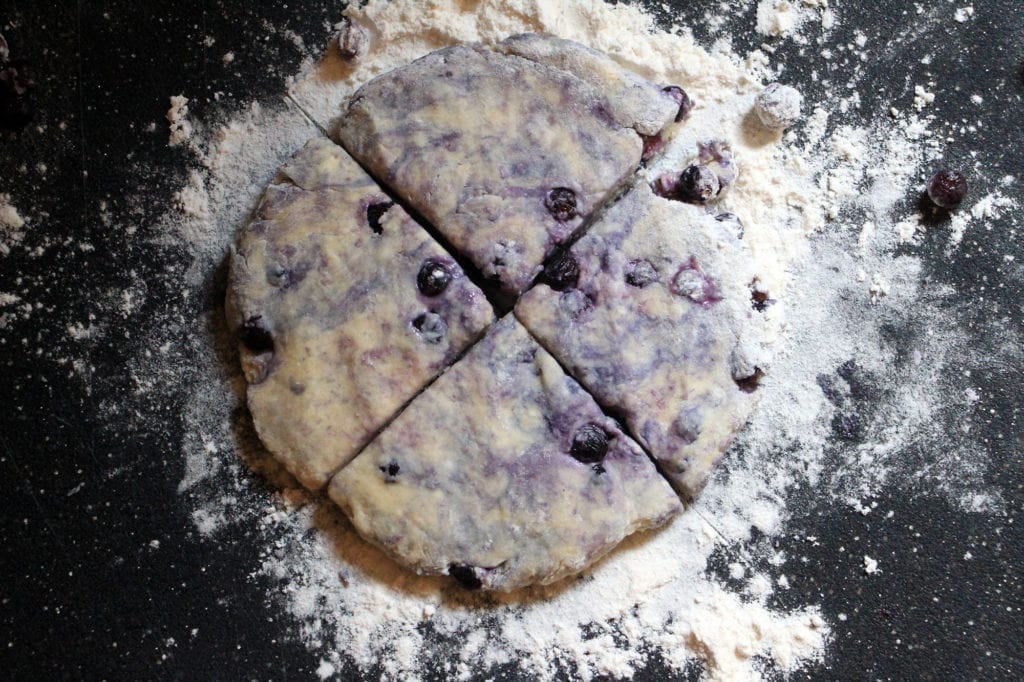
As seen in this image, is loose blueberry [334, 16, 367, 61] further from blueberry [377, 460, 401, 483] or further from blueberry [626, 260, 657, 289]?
blueberry [377, 460, 401, 483]

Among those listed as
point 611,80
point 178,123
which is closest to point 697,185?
point 611,80

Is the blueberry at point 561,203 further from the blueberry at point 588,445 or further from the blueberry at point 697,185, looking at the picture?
the blueberry at point 588,445

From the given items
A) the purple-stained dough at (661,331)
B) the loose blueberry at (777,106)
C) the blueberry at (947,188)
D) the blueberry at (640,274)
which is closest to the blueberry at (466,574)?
the purple-stained dough at (661,331)

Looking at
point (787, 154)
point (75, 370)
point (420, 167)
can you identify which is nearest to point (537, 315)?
point (420, 167)

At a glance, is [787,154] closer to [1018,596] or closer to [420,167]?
[420,167]

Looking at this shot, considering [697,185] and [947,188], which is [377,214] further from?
[947,188]

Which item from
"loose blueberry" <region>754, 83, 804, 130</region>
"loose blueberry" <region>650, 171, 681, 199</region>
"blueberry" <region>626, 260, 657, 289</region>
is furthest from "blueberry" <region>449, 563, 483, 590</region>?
"loose blueberry" <region>754, 83, 804, 130</region>
